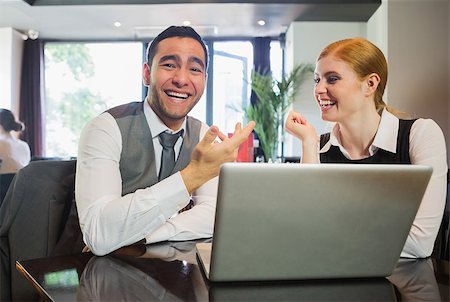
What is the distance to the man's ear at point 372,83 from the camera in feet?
4.19

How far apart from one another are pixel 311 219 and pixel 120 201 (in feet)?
1.51

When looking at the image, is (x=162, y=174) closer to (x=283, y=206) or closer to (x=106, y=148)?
(x=106, y=148)

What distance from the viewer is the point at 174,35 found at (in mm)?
1350

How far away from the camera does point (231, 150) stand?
A: 0.90 meters

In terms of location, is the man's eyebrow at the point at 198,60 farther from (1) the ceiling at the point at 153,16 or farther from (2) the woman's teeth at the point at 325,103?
(2) the woman's teeth at the point at 325,103

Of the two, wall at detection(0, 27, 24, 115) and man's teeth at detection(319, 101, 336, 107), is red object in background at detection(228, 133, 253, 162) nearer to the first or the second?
man's teeth at detection(319, 101, 336, 107)

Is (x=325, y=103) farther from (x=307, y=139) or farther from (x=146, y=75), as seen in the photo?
(x=146, y=75)

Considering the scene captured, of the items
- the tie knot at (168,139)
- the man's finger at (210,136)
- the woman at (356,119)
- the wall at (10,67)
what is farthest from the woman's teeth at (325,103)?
the wall at (10,67)

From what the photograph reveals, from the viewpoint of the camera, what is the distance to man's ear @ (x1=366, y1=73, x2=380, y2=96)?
1.28 metres

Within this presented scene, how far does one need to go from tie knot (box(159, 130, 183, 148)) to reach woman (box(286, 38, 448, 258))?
32 centimetres

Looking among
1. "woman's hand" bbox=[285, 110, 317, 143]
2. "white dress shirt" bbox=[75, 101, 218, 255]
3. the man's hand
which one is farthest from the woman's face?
the man's hand

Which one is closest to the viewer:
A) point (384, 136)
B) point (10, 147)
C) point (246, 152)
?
point (384, 136)

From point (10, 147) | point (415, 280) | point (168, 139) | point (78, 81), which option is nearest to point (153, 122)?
point (168, 139)

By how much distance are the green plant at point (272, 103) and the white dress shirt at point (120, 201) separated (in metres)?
0.31
